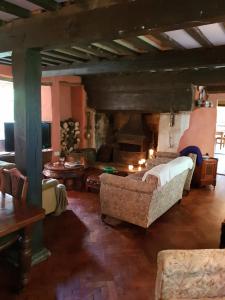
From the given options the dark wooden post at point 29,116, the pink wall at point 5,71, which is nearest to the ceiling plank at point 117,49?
the dark wooden post at point 29,116

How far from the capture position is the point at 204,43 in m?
3.06

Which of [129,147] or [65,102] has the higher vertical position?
[65,102]

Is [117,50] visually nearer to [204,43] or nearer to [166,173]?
[204,43]

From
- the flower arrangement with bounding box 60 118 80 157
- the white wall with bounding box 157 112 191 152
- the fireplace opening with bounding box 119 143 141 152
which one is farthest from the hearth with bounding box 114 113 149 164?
the flower arrangement with bounding box 60 118 80 157

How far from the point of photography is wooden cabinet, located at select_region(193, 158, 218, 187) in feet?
17.3

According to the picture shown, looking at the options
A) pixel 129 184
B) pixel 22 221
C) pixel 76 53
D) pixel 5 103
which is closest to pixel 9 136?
pixel 5 103

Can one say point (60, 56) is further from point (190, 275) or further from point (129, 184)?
point (190, 275)

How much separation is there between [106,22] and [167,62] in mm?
1894

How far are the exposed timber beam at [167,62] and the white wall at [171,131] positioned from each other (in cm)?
190

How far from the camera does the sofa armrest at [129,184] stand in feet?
10.2

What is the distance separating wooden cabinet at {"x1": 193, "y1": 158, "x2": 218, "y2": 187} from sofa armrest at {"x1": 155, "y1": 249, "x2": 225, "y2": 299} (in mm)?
3827

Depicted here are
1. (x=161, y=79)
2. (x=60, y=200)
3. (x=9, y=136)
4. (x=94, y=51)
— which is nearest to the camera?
(x=94, y=51)

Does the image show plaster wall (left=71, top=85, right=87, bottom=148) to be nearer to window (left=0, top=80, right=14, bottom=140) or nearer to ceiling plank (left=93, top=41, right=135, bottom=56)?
window (left=0, top=80, right=14, bottom=140)

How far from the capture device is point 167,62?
354 cm
